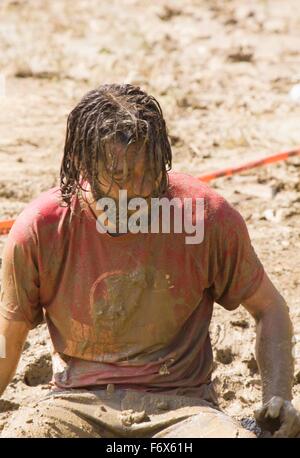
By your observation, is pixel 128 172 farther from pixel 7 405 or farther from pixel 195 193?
pixel 7 405

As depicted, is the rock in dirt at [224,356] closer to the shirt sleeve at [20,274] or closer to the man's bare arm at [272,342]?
the man's bare arm at [272,342]

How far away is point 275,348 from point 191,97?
15.0 ft

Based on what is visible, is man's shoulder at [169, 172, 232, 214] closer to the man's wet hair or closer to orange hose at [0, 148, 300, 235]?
the man's wet hair

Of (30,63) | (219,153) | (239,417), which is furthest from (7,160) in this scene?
(239,417)

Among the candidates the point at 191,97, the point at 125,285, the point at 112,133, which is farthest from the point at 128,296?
the point at 191,97

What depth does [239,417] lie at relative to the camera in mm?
4363

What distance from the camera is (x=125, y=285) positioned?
3.61m

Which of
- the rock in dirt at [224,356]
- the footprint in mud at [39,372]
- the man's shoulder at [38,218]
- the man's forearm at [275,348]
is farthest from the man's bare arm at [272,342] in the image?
the footprint in mud at [39,372]

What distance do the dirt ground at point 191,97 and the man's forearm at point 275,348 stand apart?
2.47 ft

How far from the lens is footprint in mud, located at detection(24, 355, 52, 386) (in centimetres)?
465

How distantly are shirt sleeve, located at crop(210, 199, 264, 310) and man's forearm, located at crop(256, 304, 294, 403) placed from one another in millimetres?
107

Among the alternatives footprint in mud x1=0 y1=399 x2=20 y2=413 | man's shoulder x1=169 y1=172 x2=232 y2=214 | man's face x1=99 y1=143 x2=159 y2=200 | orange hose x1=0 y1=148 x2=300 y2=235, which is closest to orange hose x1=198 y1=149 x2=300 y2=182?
orange hose x1=0 y1=148 x2=300 y2=235

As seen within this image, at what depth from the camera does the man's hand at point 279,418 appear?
3.37 meters
